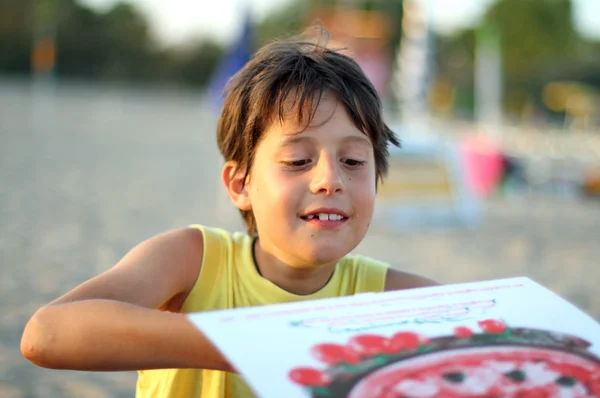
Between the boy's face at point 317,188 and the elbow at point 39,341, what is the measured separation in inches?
21.1

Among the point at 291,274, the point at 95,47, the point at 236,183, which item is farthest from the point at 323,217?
the point at 95,47

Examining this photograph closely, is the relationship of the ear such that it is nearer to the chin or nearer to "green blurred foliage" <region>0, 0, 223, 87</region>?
the chin

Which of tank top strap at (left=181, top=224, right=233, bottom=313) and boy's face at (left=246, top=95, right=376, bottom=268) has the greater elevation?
boy's face at (left=246, top=95, right=376, bottom=268)

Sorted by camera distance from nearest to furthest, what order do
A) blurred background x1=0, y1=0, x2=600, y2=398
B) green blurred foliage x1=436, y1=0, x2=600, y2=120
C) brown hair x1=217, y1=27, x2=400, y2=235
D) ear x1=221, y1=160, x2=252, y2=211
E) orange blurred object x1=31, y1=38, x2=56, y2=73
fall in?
brown hair x1=217, y1=27, x2=400, y2=235 < ear x1=221, y1=160, x2=252, y2=211 < blurred background x1=0, y1=0, x2=600, y2=398 < green blurred foliage x1=436, y1=0, x2=600, y2=120 < orange blurred object x1=31, y1=38, x2=56, y2=73

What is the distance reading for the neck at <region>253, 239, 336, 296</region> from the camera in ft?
5.63

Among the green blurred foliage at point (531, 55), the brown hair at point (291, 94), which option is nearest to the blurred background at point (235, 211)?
the brown hair at point (291, 94)

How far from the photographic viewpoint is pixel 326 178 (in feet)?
4.91

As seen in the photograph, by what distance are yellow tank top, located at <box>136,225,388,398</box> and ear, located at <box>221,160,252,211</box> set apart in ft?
0.29

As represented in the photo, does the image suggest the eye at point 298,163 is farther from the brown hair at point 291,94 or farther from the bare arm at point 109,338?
the bare arm at point 109,338

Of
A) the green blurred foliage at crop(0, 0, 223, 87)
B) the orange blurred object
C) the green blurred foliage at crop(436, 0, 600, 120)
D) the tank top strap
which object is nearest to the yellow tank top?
the tank top strap

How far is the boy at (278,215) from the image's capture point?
152cm

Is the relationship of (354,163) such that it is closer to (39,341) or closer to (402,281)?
(402,281)

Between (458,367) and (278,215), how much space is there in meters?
0.57

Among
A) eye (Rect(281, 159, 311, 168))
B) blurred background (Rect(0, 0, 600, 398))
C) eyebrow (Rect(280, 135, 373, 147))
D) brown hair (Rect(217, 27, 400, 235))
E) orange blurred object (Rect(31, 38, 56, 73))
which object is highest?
orange blurred object (Rect(31, 38, 56, 73))
